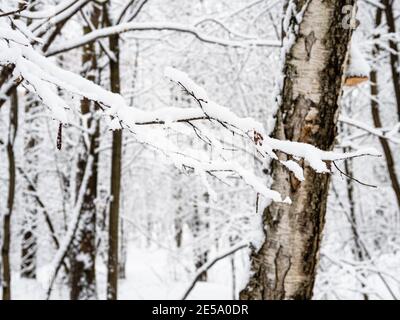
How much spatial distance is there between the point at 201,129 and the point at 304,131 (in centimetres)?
77

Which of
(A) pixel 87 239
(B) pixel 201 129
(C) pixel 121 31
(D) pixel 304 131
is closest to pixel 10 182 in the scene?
(A) pixel 87 239

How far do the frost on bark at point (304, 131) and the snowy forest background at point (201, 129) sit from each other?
105mm

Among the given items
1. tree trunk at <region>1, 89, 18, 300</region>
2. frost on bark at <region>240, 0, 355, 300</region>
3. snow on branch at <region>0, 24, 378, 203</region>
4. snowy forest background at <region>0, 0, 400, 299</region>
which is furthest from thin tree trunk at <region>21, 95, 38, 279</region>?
snow on branch at <region>0, 24, 378, 203</region>

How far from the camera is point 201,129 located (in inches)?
39.5

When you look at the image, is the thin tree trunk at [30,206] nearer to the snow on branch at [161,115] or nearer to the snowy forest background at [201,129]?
the snowy forest background at [201,129]

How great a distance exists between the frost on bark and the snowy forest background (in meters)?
0.10

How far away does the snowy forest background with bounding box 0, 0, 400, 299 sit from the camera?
245 cm

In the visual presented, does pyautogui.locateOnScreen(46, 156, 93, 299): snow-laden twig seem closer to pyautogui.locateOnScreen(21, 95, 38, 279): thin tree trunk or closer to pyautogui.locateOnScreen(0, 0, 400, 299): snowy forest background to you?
pyautogui.locateOnScreen(0, 0, 400, 299): snowy forest background

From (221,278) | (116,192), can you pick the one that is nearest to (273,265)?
(116,192)

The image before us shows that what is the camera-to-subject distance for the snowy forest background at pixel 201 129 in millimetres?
2449

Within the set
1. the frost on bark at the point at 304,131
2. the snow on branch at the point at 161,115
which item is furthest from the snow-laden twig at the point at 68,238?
the snow on branch at the point at 161,115

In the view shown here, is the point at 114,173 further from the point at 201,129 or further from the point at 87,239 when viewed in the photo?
the point at 201,129

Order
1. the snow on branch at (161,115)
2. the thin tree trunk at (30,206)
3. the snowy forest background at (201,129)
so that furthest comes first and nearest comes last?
the thin tree trunk at (30,206) < the snowy forest background at (201,129) < the snow on branch at (161,115)
